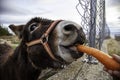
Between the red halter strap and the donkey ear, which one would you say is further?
the donkey ear

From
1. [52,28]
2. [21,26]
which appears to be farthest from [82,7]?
[52,28]

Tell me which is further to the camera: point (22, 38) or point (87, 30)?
point (87, 30)

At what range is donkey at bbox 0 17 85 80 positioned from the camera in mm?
2766

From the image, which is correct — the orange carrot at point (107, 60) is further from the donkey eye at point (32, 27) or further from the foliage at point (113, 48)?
the foliage at point (113, 48)

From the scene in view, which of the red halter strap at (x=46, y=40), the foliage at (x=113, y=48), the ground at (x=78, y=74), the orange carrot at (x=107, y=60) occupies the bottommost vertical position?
the foliage at (x=113, y=48)

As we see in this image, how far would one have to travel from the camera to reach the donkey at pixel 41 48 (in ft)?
9.07

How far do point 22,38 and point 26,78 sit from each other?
1.62 feet

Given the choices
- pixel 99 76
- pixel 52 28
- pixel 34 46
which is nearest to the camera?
pixel 52 28

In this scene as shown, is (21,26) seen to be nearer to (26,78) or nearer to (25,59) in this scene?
(25,59)

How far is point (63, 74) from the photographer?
5.36m

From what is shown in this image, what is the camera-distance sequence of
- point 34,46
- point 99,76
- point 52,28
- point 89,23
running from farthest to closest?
point 89,23
point 99,76
point 34,46
point 52,28

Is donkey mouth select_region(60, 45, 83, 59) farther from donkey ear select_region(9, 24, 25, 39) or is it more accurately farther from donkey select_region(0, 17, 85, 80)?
donkey ear select_region(9, 24, 25, 39)

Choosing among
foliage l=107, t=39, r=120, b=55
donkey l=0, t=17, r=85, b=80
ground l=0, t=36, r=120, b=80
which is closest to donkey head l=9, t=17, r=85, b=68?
donkey l=0, t=17, r=85, b=80

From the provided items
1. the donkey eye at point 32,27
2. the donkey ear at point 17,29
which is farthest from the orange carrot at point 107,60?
the donkey ear at point 17,29
